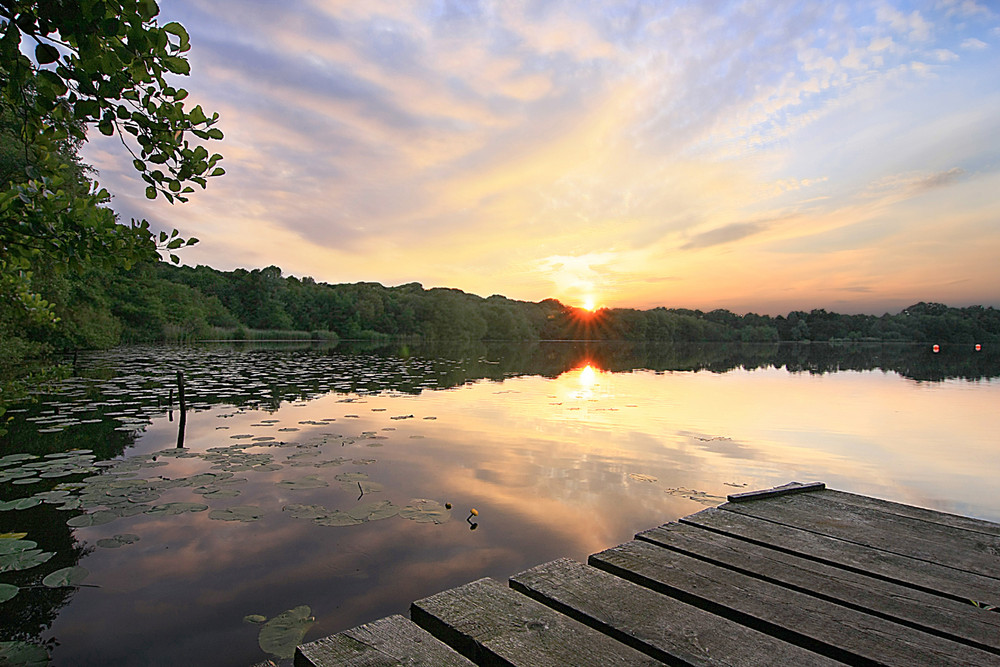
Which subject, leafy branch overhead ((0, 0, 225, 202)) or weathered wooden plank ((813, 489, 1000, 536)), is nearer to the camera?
leafy branch overhead ((0, 0, 225, 202))

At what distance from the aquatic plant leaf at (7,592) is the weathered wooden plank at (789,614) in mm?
3482

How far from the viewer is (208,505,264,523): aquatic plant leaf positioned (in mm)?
4848

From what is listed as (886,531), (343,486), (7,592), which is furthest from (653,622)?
(343,486)

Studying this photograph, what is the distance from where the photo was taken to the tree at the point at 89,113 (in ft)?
4.74

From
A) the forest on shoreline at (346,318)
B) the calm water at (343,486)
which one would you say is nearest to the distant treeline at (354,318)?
the forest on shoreline at (346,318)

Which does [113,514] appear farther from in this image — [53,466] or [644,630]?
[644,630]

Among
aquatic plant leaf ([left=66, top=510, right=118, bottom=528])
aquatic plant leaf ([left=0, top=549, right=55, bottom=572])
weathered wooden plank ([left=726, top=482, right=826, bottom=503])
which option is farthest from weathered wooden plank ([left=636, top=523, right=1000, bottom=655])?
aquatic plant leaf ([left=66, top=510, right=118, bottom=528])

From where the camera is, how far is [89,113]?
1.73m

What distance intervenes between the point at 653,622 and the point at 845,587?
983 mm

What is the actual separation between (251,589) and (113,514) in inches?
81.2

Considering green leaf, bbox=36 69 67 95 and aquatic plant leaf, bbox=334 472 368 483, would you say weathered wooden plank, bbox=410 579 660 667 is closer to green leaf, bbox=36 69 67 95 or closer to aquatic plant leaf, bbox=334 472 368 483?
green leaf, bbox=36 69 67 95

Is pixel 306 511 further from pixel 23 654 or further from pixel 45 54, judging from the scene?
pixel 45 54

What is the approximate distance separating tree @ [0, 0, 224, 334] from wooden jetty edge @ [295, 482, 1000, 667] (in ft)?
5.74

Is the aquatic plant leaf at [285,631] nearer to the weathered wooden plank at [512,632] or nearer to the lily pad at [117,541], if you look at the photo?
the weathered wooden plank at [512,632]
